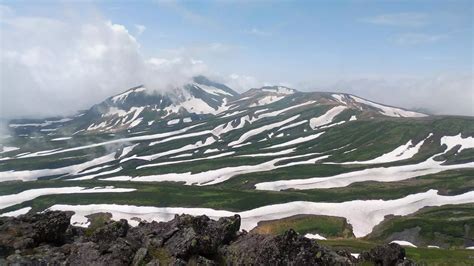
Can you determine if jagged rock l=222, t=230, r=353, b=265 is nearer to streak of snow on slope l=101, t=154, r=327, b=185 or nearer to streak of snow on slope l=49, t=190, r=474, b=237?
streak of snow on slope l=49, t=190, r=474, b=237

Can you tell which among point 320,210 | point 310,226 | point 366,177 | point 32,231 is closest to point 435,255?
point 310,226

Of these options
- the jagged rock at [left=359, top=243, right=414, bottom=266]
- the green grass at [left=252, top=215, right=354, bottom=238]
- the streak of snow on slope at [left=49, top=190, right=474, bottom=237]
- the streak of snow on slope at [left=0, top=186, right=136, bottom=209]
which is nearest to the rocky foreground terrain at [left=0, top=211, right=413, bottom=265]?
the jagged rock at [left=359, top=243, right=414, bottom=266]

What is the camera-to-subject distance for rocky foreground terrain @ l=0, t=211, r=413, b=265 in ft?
85.8

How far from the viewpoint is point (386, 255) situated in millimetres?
31078

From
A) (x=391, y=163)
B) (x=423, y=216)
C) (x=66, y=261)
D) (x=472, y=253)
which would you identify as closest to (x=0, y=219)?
(x=66, y=261)

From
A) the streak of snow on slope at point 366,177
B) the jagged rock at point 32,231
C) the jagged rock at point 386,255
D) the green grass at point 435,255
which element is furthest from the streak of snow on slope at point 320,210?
the jagged rock at point 32,231

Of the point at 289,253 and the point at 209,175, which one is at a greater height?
the point at 289,253

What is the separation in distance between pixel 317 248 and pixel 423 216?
96.3 m

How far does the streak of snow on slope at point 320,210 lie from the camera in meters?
115

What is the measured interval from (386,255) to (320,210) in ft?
295

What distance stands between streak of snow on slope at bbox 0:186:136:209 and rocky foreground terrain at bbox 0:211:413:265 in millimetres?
130003

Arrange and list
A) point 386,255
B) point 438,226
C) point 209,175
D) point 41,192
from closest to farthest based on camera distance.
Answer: point 386,255 → point 438,226 → point 41,192 → point 209,175

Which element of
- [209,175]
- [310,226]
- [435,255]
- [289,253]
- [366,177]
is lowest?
[310,226]

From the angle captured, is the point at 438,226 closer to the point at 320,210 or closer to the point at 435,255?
the point at 435,255
